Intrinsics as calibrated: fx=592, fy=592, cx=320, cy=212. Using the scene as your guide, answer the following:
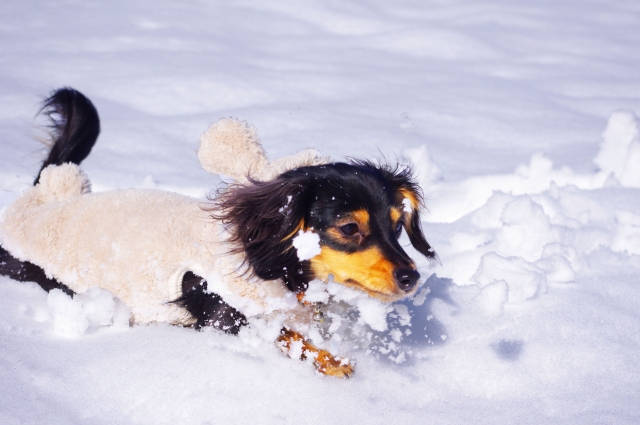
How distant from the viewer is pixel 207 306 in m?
1.96

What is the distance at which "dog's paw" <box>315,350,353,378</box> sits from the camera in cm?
184

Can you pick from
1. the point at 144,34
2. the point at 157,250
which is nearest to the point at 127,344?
the point at 157,250

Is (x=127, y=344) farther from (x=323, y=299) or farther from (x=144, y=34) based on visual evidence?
(x=144, y=34)

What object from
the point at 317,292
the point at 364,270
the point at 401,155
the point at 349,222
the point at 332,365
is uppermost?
the point at 349,222

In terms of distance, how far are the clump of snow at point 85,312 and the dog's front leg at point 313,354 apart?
548mm

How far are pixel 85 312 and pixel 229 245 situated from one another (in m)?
0.54

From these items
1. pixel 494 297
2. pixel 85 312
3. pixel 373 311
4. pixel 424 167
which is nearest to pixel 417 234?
pixel 494 297

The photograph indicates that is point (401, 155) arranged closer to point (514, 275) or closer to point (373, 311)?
point (514, 275)

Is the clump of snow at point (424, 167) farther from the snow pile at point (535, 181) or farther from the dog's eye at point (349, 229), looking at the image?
the dog's eye at point (349, 229)

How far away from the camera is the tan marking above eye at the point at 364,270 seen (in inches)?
67.3

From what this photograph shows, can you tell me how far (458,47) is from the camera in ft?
19.8

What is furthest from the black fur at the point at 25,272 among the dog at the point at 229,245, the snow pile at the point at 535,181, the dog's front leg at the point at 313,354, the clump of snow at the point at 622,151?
the clump of snow at the point at 622,151

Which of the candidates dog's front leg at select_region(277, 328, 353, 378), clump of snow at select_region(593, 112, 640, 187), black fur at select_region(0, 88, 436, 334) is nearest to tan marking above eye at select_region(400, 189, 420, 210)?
black fur at select_region(0, 88, 436, 334)

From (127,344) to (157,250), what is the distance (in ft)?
1.03
